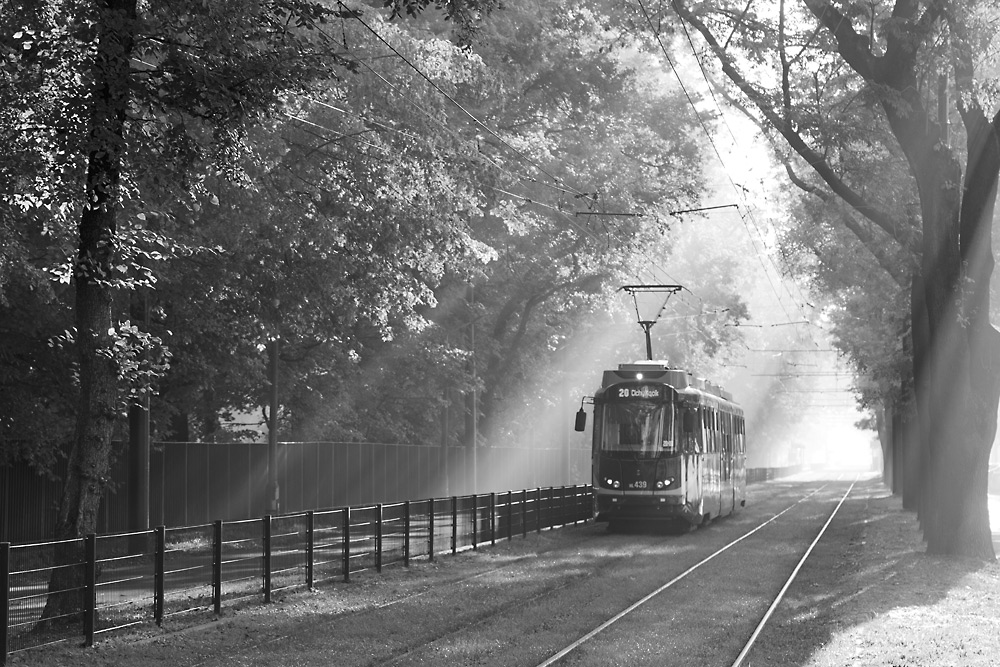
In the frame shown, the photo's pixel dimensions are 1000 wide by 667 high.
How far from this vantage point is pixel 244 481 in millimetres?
34312

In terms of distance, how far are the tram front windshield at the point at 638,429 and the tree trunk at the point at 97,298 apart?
53.7ft

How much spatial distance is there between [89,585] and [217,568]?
248 centimetres

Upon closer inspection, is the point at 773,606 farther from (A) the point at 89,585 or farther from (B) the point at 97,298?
(B) the point at 97,298

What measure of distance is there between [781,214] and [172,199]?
25.2 m

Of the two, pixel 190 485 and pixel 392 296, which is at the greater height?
pixel 392 296

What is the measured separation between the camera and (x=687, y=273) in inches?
2549

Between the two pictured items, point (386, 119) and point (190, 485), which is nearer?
point (386, 119)

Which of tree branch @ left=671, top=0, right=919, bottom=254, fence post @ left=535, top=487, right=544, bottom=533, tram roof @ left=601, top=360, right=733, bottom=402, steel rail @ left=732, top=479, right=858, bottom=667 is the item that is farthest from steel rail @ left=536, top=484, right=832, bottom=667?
tree branch @ left=671, top=0, right=919, bottom=254

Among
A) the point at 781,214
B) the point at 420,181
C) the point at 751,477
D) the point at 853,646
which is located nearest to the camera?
the point at 853,646

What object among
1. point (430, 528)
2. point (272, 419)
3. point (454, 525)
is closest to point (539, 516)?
point (454, 525)

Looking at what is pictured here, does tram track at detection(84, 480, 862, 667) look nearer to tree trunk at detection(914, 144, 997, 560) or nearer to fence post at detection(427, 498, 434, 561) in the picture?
fence post at detection(427, 498, 434, 561)

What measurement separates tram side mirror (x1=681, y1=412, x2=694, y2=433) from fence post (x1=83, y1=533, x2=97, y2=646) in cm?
1822

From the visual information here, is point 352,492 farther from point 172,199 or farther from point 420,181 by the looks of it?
point 172,199

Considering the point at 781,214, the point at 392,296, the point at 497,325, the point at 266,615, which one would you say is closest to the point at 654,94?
the point at 781,214
